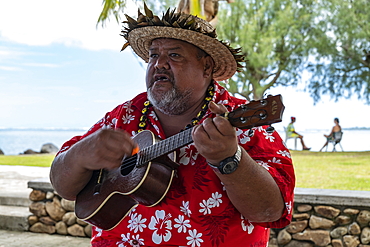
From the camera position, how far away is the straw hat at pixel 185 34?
205 cm

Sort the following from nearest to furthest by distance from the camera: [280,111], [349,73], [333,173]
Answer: [280,111] < [333,173] < [349,73]

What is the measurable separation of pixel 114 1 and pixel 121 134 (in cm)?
379

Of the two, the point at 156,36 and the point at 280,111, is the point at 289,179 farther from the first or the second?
the point at 156,36

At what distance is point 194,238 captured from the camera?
1869 millimetres

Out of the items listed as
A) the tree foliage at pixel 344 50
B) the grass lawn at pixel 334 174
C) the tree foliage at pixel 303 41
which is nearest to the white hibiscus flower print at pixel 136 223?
the grass lawn at pixel 334 174

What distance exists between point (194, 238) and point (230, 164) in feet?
1.76

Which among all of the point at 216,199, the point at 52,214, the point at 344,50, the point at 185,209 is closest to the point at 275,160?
the point at 216,199

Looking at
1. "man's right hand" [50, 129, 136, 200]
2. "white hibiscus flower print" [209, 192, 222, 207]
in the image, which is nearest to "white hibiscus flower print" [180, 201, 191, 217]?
"white hibiscus flower print" [209, 192, 222, 207]

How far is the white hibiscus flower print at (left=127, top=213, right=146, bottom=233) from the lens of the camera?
1947 millimetres

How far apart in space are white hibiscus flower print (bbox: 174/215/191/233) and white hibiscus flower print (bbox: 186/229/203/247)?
33 mm

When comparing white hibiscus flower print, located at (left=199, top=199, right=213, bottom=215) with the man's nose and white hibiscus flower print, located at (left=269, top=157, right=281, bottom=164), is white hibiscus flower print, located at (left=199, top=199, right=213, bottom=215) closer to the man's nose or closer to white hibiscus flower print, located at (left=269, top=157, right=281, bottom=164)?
white hibiscus flower print, located at (left=269, top=157, right=281, bottom=164)

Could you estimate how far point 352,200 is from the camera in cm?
363

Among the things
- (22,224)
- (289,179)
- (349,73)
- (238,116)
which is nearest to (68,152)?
(238,116)

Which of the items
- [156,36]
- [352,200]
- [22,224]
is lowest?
[22,224]
